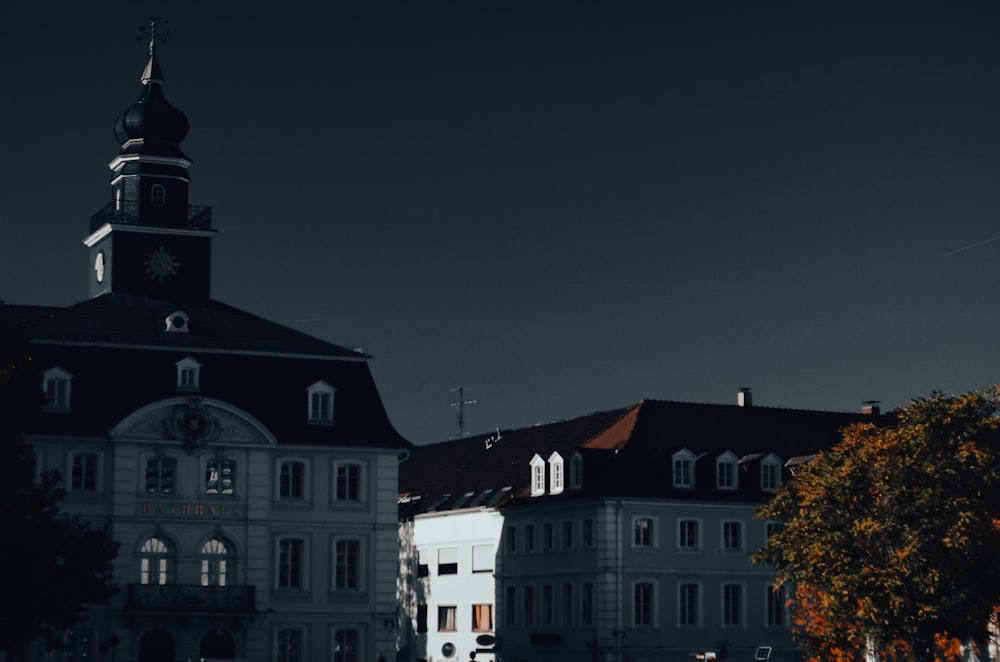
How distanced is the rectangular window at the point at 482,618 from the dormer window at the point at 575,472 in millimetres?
10389

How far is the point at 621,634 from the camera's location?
92.1 meters

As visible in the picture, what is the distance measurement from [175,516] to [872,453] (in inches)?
1092

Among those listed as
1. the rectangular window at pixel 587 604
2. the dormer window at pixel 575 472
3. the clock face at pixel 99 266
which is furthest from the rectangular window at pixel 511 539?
the clock face at pixel 99 266

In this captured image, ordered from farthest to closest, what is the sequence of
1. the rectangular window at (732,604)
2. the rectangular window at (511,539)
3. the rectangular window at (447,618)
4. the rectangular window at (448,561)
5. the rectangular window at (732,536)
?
the rectangular window at (447,618) → the rectangular window at (448,561) → the rectangular window at (511,539) → the rectangular window at (732,536) → the rectangular window at (732,604)

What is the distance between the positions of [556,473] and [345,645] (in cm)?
1676

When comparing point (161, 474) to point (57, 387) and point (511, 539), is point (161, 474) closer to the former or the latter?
point (57, 387)

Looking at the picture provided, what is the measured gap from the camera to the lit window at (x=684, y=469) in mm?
95250

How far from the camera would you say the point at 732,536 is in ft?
315

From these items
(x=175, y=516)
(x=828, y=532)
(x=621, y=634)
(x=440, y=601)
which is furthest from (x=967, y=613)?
(x=440, y=601)

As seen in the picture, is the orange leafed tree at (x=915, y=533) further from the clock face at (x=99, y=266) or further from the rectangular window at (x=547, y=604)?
the clock face at (x=99, y=266)

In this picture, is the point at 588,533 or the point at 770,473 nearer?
the point at 588,533

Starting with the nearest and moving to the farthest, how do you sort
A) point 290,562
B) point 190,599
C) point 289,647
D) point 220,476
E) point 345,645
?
1. point 190,599
2. point 220,476
3. point 289,647
4. point 290,562
5. point 345,645

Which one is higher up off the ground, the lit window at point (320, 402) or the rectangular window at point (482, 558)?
the lit window at point (320, 402)

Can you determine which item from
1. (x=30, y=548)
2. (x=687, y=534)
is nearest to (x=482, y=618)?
(x=687, y=534)
